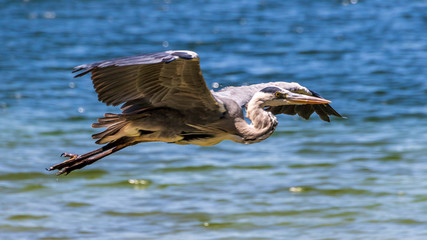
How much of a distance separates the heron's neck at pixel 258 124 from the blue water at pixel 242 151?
8.02ft

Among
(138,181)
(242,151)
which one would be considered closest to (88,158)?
(138,181)

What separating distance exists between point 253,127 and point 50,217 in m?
3.82

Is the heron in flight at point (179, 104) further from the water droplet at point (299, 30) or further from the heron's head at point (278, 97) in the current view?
the water droplet at point (299, 30)

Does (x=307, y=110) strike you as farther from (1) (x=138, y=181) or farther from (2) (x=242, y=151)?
(2) (x=242, y=151)

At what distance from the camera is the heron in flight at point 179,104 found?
5.91m

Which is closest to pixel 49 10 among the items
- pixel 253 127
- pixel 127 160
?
pixel 127 160

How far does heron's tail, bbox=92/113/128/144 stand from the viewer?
255 inches

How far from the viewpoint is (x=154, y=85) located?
6078mm

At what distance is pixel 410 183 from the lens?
9.88 metres

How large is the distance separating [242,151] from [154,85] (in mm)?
5665

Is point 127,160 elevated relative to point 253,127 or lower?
lower

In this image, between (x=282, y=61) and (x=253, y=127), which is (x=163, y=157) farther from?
(x=282, y=61)

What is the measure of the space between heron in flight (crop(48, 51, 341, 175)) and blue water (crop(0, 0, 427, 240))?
2.26m

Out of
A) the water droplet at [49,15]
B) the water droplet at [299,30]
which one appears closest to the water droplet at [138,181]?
the water droplet at [299,30]
